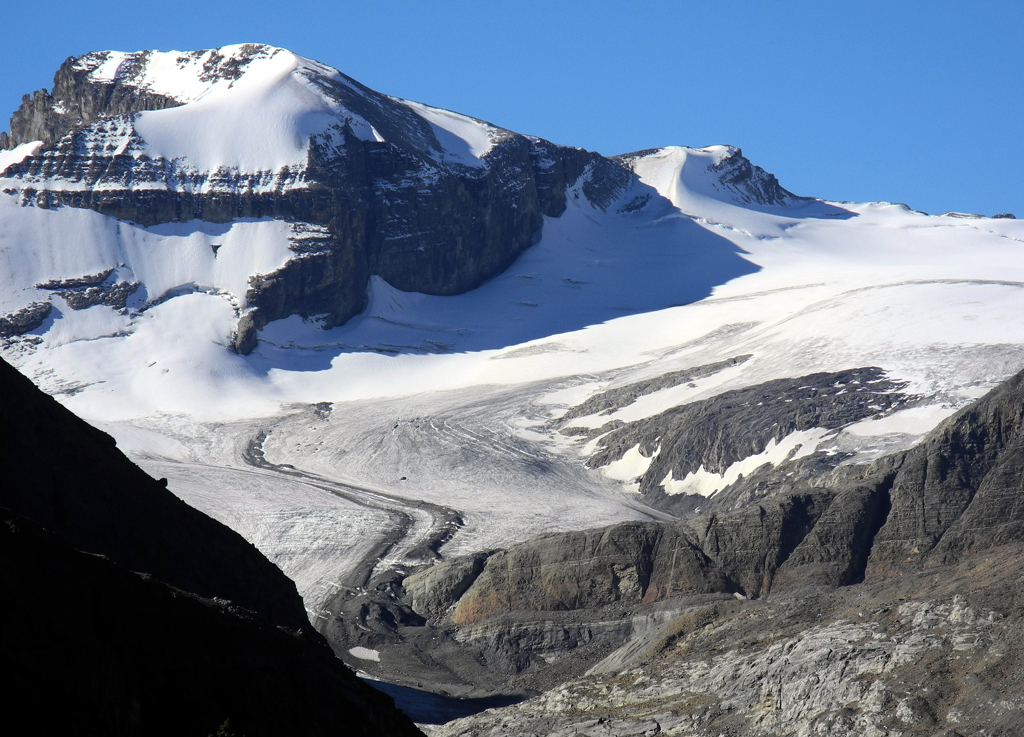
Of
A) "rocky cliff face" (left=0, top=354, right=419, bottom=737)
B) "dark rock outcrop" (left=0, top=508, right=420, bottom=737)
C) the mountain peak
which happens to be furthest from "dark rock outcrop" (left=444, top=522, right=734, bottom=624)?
the mountain peak

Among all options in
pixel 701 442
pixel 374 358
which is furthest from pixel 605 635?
pixel 374 358

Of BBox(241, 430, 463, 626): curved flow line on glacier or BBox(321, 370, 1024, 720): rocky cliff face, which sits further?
BBox(241, 430, 463, 626): curved flow line on glacier

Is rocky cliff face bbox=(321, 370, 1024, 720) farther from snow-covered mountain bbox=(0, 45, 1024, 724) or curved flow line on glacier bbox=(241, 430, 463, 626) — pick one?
snow-covered mountain bbox=(0, 45, 1024, 724)

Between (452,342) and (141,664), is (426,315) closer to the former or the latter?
(452,342)

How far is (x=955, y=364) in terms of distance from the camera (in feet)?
299

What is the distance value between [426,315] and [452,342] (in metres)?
11.1

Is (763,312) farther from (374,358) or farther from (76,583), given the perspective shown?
(76,583)

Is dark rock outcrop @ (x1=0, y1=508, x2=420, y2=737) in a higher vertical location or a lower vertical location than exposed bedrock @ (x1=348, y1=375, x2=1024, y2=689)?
higher

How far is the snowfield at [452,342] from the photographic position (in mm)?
81625

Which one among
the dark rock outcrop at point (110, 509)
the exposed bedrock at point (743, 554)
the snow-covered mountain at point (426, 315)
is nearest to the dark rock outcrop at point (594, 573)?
the exposed bedrock at point (743, 554)

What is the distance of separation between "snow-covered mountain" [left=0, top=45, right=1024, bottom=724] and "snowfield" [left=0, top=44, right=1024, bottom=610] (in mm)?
385

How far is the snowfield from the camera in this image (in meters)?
81.6

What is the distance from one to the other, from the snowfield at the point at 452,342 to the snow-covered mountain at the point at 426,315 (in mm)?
385

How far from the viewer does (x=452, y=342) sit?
133 meters
